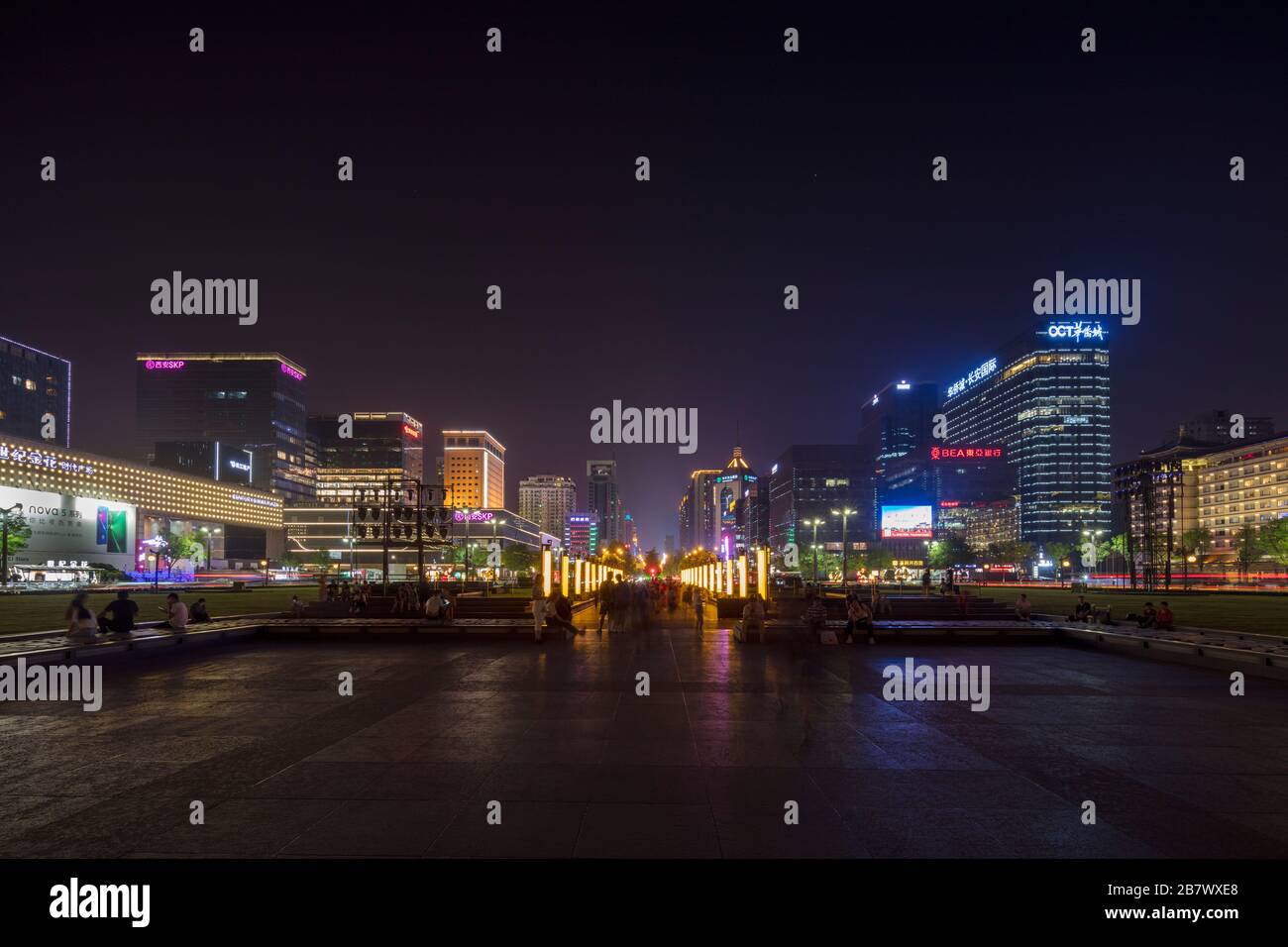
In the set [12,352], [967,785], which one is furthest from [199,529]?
[967,785]

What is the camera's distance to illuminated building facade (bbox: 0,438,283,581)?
11356cm

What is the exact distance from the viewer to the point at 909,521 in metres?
97.3

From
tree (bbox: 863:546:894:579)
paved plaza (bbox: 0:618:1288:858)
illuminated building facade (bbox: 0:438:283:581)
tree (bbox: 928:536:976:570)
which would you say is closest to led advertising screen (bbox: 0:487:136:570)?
illuminated building facade (bbox: 0:438:283:581)

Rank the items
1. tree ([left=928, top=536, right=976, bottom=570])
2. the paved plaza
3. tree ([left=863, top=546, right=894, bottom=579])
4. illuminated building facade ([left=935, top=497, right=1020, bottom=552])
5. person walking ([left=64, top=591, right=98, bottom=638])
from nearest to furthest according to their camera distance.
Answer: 1. the paved plaza
2. person walking ([left=64, top=591, right=98, bottom=638])
3. tree ([left=928, top=536, right=976, bottom=570])
4. tree ([left=863, top=546, right=894, bottom=579])
5. illuminated building facade ([left=935, top=497, right=1020, bottom=552])

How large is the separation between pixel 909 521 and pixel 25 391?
21306cm

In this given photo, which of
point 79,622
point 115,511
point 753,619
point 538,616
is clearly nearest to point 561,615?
point 538,616

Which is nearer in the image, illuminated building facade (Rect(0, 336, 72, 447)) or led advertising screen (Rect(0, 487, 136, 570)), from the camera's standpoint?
led advertising screen (Rect(0, 487, 136, 570))

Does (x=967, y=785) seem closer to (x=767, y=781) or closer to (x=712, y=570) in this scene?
(x=767, y=781)

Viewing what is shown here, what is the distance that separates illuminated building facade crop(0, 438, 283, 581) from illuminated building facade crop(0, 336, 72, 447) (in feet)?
174

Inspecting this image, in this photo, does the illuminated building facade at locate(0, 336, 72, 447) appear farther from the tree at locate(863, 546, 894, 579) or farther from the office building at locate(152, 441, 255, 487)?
the tree at locate(863, 546, 894, 579)

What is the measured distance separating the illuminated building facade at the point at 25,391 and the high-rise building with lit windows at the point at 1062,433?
239 metres

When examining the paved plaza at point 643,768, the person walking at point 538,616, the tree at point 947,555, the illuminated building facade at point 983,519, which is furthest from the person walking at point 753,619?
the illuminated building facade at point 983,519

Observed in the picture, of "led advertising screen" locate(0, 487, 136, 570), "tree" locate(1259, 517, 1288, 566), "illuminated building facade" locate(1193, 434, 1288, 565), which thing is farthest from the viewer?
"illuminated building facade" locate(1193, 434, 1288, 565)

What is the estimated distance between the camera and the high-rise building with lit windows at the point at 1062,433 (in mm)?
185625
